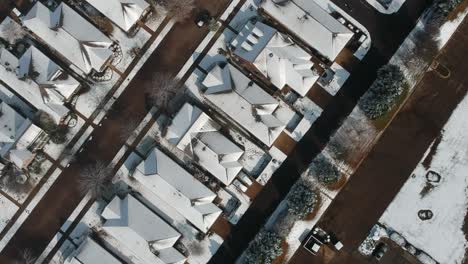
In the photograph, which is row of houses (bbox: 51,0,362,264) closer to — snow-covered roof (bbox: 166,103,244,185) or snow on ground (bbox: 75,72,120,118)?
snow-covered roof (bbox: 166,103,244,185)

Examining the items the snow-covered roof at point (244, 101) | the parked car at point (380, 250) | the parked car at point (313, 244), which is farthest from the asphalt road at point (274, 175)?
the parked car at point (380, 250)

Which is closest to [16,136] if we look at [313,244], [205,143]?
[205,143]

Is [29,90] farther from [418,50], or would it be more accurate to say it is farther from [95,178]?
[418,50]

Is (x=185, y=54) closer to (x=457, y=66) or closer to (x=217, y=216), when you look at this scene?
(x=217, y=216)

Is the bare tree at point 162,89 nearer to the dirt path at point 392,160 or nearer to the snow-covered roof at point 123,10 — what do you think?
the snow-covered roof at point 123,10

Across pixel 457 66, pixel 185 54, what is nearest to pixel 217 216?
pixel 185 54
